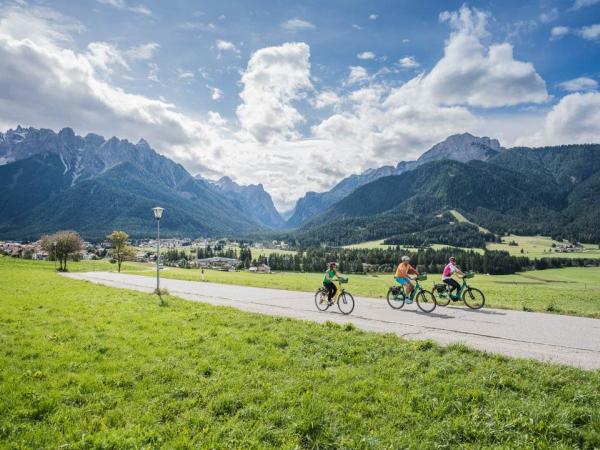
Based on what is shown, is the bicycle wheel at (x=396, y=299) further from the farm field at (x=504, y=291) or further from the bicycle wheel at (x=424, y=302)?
the farm field at (x=504, y=291)

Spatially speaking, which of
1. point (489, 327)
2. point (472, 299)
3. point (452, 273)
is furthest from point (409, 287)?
point (489, 327)

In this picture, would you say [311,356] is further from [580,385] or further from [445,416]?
[580,385]

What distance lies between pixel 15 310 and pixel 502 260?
147 metres

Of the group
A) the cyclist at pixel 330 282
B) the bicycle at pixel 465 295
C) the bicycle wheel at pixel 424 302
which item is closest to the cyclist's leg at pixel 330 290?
the cyclist at pixel 330 282

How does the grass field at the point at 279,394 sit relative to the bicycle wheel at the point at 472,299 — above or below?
below

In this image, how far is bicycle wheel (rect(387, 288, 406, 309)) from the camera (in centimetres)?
1859

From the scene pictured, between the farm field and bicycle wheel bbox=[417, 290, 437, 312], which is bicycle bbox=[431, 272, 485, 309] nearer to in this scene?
bicycle wheel bbox=[417, 290, 437, 312]

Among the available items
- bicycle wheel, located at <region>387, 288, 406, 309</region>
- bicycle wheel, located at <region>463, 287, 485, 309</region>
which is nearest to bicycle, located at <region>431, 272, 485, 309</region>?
bicycle wheel, located at <region>463, 287, 485, 309</region>

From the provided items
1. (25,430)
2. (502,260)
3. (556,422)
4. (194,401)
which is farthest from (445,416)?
(502,260)

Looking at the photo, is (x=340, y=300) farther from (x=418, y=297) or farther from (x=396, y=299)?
(x=418, y=297)

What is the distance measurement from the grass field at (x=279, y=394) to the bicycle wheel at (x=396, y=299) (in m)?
7.33

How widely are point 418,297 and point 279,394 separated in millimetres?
12568

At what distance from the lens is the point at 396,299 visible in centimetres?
1875

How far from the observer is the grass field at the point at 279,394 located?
602 centimetres
